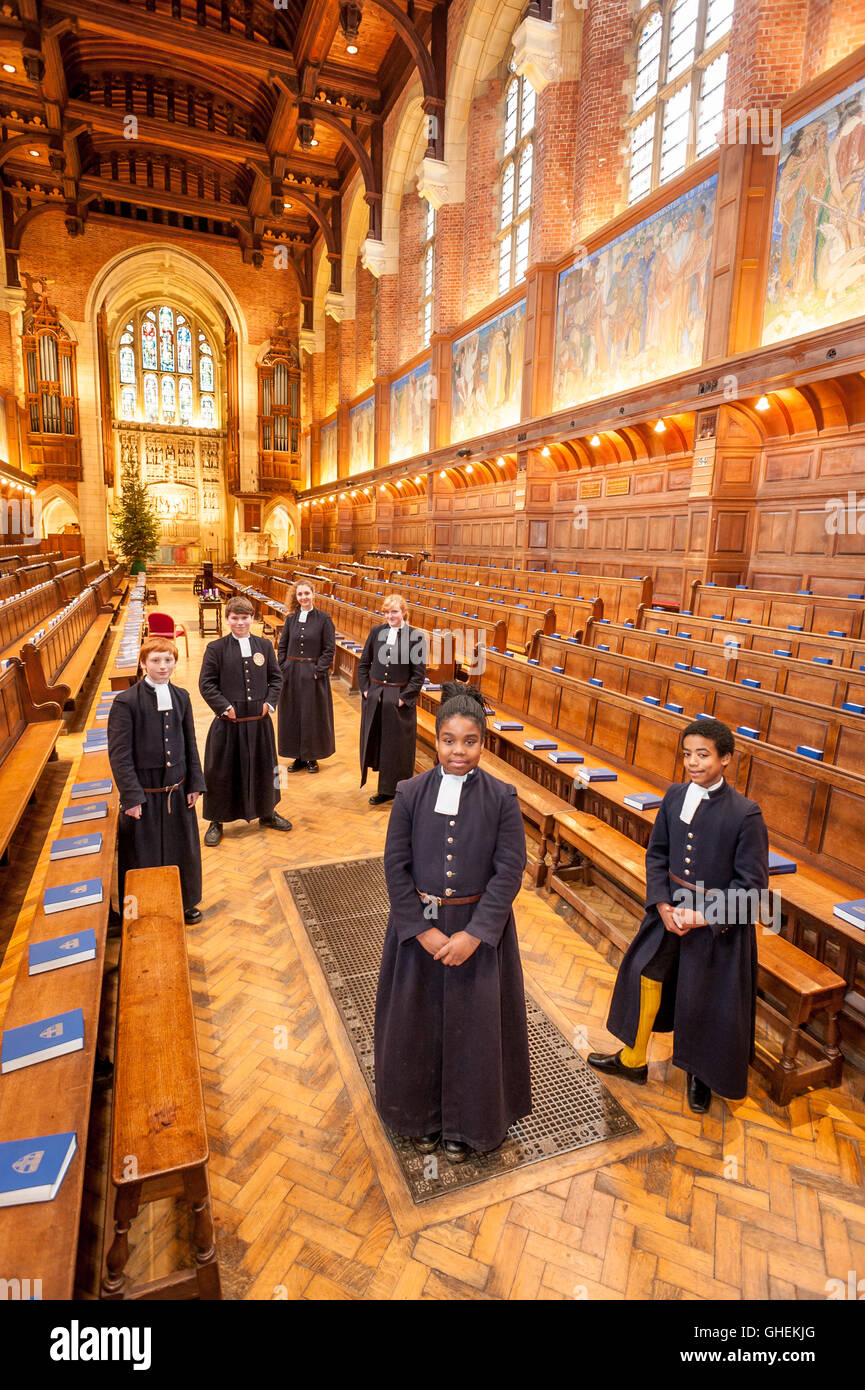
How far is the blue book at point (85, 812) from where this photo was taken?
363cm

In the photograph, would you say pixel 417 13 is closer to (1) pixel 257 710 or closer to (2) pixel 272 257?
(2) pixel 272 257

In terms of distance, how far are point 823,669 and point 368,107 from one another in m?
21.5

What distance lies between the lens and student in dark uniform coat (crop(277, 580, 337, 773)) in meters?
6.14

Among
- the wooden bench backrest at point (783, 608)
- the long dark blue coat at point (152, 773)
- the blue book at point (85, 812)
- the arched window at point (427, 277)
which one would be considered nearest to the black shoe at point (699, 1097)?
the long dark blue coat at point (152, 773)

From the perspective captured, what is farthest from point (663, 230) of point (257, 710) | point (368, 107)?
point (368, 107)

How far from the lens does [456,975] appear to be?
7.37ft

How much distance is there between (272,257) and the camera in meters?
28.0

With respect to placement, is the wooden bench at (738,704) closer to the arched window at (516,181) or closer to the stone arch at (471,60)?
the arched window at (516,181)

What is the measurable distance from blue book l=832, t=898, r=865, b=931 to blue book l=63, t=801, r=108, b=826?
3565 millimetres

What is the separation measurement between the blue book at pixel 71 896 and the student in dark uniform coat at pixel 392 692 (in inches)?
109

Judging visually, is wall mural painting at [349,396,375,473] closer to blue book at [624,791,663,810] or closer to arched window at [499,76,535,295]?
arched window at [499,76,535,295]

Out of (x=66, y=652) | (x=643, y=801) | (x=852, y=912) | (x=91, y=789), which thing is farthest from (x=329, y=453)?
(x=852, y=912)

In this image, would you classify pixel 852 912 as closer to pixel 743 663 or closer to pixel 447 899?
pixel 447 899

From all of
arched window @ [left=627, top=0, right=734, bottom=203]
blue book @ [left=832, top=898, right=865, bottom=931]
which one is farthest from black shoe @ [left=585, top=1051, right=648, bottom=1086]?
arched window @ [left=627, top=0, right=734, bottom=203]
